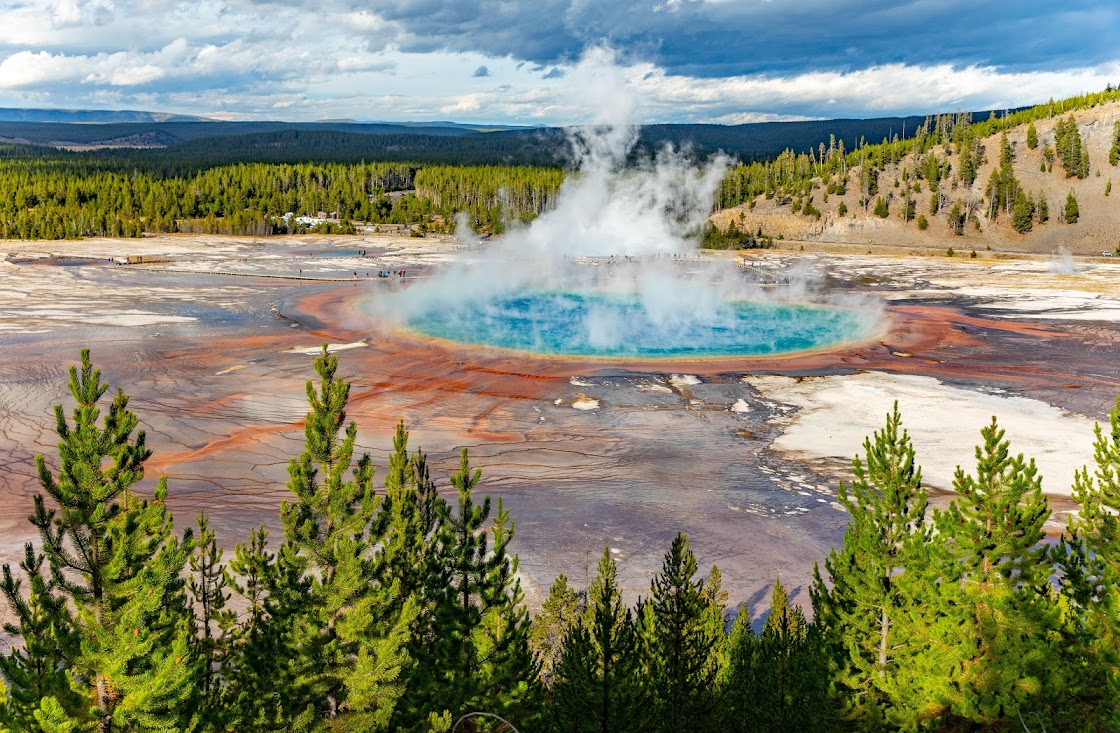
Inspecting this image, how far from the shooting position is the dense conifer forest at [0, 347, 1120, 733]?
10.6 m

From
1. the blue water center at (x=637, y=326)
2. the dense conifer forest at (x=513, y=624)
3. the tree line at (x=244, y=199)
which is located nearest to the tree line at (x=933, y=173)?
the tree line at (x=244, y=199)

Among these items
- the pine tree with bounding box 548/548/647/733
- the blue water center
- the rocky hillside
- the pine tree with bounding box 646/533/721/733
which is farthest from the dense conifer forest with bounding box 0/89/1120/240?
the pine tree with bounding box 548/548/647/733

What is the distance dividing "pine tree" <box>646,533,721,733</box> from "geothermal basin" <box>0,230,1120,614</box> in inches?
170

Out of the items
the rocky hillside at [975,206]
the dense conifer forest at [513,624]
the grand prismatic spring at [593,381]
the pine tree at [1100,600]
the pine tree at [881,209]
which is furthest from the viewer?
the pine tree at [881,209]

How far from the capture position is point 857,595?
523 inches

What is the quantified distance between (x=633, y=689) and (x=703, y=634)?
2.20 meters

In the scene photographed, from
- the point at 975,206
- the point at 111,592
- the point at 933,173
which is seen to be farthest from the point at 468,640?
the point at 933,173

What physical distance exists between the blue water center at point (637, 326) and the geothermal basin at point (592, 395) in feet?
1.26

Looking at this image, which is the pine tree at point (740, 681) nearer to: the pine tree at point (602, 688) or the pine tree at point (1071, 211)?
the pine tree at point (602, 688)

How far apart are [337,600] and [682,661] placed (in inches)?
243

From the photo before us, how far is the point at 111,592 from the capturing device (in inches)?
395

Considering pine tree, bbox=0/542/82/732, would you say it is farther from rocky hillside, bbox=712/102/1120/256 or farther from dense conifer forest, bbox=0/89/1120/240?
rocky hillside, bbox=712/102/1120/256

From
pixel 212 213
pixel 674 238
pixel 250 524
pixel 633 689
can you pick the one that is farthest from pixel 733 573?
pixel 212 213

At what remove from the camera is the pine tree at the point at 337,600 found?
39.4ft
